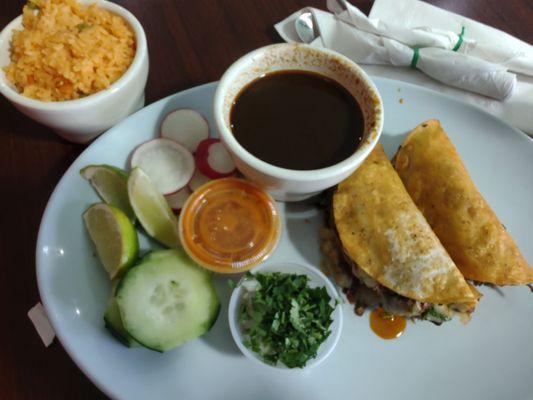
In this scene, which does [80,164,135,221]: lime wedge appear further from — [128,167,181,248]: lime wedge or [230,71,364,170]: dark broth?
[230,71,364,170]: dark broth

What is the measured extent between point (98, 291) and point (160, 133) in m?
0.64

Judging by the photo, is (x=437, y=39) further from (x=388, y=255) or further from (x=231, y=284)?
(x=231, y=284)

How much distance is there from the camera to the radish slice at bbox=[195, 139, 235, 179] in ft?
5.29

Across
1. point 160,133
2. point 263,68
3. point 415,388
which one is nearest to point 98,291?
point 160,133

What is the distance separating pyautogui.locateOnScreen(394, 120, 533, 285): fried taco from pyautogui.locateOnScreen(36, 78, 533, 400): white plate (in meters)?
0.12

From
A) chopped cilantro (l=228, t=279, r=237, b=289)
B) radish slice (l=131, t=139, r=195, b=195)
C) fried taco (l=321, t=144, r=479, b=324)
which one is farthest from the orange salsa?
fried taco (l=321, t=144, r=479, b=324)

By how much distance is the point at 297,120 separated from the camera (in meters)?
1.52

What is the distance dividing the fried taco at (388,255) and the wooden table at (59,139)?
2.99 feet

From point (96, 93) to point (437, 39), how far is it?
1513 millimetres

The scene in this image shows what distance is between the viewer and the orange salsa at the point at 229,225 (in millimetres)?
1407

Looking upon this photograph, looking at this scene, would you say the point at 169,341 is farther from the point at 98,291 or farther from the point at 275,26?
the point at 275,26

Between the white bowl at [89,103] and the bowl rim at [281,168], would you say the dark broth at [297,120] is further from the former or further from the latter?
the white bowl at [89,103]

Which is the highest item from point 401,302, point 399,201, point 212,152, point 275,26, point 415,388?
point 275,26

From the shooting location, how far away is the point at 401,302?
1446 millimetres
